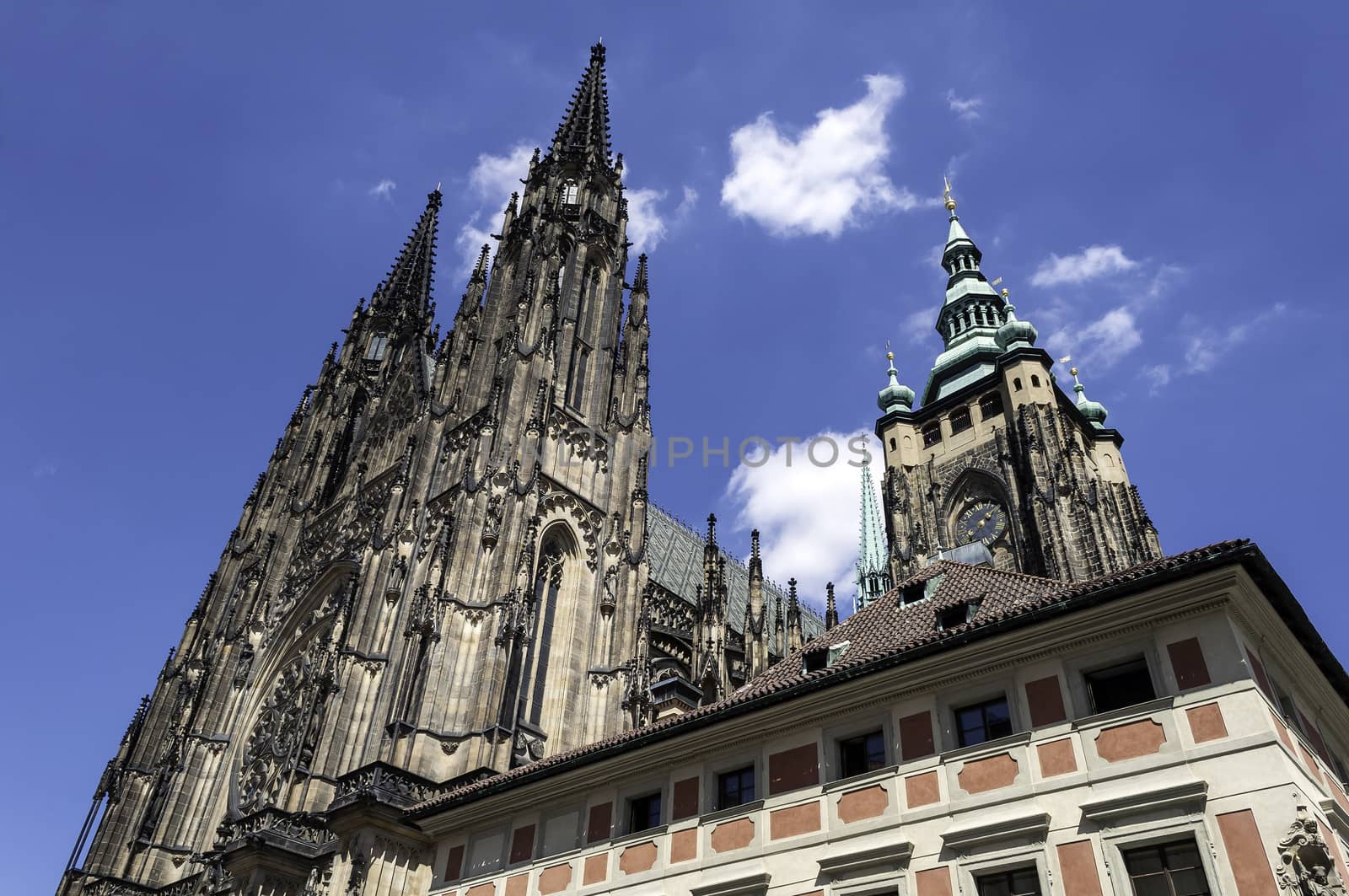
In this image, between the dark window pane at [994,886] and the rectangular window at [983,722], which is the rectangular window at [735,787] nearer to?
the rectangular window at [983,722]

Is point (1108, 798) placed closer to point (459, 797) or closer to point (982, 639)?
point (982, 639)

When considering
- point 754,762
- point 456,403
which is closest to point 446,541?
point 456,403

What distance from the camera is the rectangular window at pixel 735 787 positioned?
15.0 meters

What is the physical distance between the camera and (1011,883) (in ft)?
39.2

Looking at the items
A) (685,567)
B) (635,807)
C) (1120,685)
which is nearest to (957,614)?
(1120,685)

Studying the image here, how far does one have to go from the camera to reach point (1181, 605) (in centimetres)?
1254

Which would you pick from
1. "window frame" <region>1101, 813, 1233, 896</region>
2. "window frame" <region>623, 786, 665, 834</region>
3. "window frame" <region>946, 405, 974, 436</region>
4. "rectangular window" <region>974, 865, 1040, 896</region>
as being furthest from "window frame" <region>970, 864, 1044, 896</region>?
"window frame" <region>946, 405, 974, 436</region>

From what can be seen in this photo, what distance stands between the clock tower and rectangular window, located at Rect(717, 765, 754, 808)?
26.8m

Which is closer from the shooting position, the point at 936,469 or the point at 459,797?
the point at 459,797

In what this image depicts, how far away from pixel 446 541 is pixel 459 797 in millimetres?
10075

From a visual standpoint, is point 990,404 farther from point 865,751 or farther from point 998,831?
point 998,831

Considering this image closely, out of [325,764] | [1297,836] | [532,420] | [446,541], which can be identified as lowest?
[1297,836]

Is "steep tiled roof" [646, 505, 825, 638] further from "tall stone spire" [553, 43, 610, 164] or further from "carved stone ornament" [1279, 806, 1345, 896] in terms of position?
"carved stone ornament" [1279, 806, 1345, 896]

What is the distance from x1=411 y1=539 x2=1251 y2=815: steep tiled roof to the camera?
12820 millimetres
